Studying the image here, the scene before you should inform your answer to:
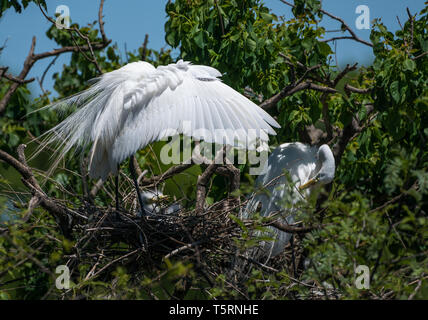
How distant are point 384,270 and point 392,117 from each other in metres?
1.61

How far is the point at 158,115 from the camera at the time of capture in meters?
2.77

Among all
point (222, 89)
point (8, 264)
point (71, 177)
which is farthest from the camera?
point (71, 177)

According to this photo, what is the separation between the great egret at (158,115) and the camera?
2.74m

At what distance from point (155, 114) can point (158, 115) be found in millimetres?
17

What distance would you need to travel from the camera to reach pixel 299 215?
2.09 meters

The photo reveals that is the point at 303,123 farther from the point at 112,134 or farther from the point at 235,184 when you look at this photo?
the point at 112,134
